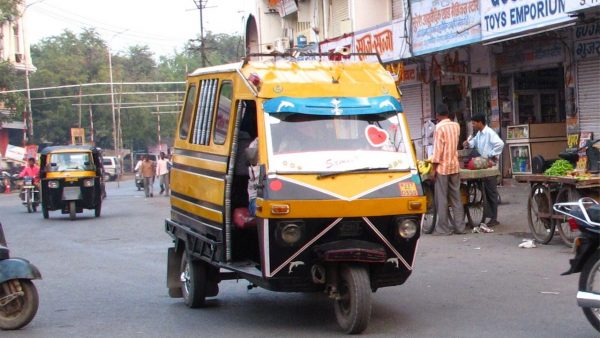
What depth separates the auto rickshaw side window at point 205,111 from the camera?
8945 mm

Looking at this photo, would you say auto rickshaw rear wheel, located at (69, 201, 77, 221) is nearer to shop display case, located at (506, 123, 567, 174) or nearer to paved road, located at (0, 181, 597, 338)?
paved road, located at (0, 181, 597, 338)

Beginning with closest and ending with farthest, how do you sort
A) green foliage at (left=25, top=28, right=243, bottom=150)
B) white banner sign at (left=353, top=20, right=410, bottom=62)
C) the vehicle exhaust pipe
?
the vehicle exhaust pipe
white banner sign at (left=353, top=20, right=410, bottom=62)
green foliage at (left=25, top=28, right=243, bottom=150)

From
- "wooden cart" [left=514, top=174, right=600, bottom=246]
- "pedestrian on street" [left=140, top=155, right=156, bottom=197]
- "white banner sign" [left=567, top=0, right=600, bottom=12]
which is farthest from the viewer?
"pedestrian on street" [left=140, top=155, right=156, bottom=197]

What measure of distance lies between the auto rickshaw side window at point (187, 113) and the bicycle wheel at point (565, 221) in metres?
5.14

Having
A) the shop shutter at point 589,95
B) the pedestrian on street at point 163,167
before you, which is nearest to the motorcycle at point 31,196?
the pedestrian on street at point 163,167

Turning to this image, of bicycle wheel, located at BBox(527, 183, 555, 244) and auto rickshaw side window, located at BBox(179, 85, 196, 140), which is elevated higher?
auto rickshaw side window, located at BBox(179, 85, 196, 140)

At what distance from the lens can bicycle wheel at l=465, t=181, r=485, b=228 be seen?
14633mm

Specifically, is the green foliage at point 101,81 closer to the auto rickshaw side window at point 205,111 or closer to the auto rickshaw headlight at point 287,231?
the auto rickshaw side window at point 205,111

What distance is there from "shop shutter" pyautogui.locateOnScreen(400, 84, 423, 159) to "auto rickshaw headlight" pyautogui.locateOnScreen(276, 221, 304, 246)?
58.0 feet

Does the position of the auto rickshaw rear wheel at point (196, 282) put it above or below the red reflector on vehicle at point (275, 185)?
below

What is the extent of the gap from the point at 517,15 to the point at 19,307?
11.6 meters

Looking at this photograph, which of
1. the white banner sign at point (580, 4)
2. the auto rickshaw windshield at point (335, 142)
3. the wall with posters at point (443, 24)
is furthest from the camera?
the wall with posters at point (443, 24)

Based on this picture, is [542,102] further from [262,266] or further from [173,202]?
[262,266]

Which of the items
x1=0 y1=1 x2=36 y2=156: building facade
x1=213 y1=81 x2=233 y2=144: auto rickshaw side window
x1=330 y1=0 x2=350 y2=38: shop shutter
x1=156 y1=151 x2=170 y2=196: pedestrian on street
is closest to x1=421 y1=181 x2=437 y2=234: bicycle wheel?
x1=213 y1=81 x2=233 y2=144: auto rickshaw side window
